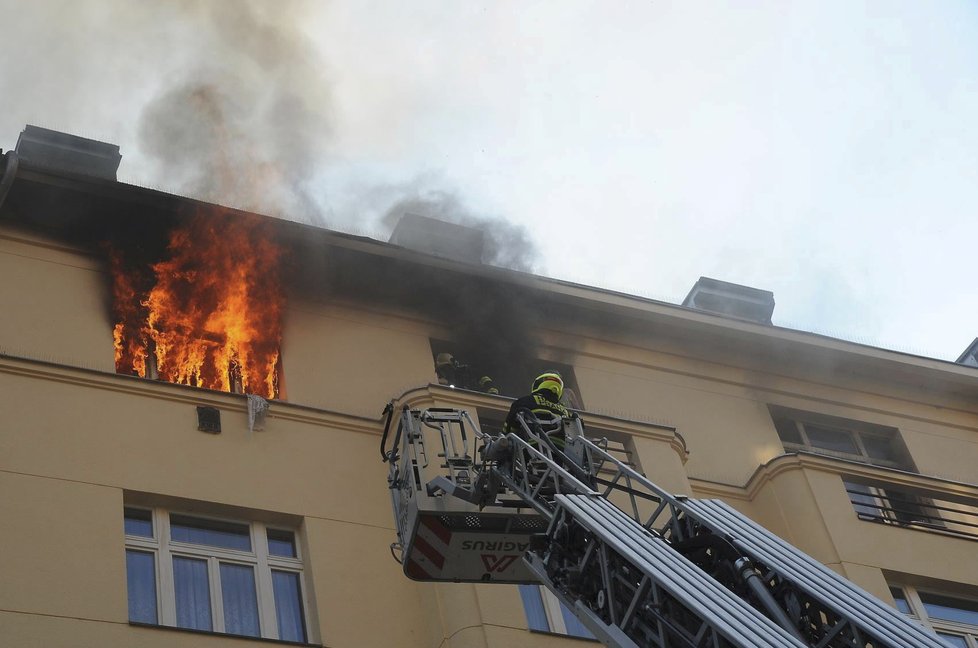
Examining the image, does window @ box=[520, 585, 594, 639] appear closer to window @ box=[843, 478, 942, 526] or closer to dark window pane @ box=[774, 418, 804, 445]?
window @ box=[843, 478, 942, 526]

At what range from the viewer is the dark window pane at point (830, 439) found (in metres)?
19.8

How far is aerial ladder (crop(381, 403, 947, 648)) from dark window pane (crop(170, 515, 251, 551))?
2.02 metres

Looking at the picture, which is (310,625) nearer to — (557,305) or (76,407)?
(76,407)

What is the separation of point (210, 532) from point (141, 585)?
3.79 feet

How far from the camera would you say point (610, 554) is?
33.4ft

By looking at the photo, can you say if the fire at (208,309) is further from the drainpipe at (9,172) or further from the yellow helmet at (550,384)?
the yellow helmet at (550,384)

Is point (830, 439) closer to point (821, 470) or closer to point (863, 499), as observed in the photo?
point (863, 499)

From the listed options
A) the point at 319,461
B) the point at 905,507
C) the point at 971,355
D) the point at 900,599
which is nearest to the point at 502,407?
the point at 319,461

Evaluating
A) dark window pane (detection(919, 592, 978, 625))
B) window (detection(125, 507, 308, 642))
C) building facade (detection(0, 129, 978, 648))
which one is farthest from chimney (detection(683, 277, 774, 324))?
window (detection(125, 507, 308, 642))

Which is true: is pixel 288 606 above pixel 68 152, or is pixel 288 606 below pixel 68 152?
below

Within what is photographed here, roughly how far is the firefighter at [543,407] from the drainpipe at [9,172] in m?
6.94

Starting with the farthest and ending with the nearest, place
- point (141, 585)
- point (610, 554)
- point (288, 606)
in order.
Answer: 1. point (288, 606)
2. point (141, 585)
3. point (610, 554)

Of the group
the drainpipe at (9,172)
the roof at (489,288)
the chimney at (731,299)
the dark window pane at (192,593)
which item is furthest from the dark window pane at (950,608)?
the drainpipe at (9,172)

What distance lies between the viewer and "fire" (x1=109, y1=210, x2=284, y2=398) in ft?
53.5
